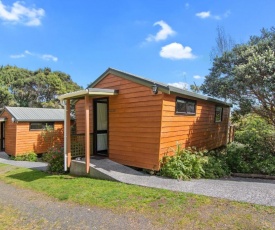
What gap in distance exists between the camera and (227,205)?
4.35 metres

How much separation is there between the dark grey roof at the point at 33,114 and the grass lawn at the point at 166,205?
9202mm

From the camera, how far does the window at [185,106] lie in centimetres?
787

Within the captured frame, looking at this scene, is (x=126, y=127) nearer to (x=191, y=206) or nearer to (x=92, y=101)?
(x=92, y=101)

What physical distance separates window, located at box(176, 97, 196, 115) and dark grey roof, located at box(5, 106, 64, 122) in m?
11.0

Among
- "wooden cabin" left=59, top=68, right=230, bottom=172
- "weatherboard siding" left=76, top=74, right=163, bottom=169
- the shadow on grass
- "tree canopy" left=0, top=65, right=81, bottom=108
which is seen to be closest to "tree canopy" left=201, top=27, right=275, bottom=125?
"wooden cabin" left=59, top=68, right=230, bottom=172

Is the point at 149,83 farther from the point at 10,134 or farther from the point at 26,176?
the point at 10,134

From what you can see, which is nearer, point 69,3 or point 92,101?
point 92,101

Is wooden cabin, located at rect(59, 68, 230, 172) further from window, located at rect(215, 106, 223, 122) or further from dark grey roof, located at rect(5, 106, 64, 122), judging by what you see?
dark grey roof, located at rect(5, 106, 64, 122)

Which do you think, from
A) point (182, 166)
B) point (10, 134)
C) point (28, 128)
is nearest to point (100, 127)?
point (182, 166)

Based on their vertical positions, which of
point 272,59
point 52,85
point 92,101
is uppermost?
point 52,85

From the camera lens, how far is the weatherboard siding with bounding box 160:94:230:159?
7137 mm

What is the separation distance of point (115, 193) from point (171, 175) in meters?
2.03

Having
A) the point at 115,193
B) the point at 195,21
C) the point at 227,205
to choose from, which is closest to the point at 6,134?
the point at 115,193

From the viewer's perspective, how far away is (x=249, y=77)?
7.68 metres
